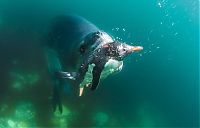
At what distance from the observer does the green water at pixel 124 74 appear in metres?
7.49

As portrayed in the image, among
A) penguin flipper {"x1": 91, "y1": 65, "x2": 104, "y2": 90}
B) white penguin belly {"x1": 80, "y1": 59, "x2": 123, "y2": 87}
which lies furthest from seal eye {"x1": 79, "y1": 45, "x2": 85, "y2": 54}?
penguin flipper {"x1": 91, "y1": 65, "x2": 104, "y2": 90}

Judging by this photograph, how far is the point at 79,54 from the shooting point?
5816mm

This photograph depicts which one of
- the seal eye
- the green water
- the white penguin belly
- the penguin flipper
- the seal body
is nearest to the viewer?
the penguin flipper

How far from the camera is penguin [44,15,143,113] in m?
4.49

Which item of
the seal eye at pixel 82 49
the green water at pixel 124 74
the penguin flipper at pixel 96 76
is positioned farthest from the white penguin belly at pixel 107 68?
the green water at pixel 124 74

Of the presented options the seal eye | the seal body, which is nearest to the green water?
the seal body

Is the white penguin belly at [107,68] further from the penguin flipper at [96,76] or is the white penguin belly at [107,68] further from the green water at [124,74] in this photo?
the green water at [124,74]

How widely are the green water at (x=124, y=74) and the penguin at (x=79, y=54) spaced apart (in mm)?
337

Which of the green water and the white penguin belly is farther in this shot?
the green water

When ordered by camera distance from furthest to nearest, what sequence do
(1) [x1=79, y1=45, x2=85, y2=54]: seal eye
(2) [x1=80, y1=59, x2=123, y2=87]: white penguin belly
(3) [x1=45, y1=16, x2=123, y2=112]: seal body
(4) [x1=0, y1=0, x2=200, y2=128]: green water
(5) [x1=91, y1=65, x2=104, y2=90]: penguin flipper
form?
(4) [x1=0, y1=0, x2=200, y2=128]: green water < (1) [x1=79, y1=45, x2=85, y2=54]: seal eye < (3) [x1=45, y1=16, x2=123, y2=112]: seal body < (2) [x1=80, y1=59, x2=123, y2=87]: white penguin belly < (5) [x1=91, y1=65, x2=104, y2=90]: penguin flipper

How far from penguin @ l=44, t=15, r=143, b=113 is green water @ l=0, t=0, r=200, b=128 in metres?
0.34

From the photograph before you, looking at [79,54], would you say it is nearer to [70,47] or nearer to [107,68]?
[70,47]

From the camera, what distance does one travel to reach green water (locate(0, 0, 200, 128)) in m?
7.49

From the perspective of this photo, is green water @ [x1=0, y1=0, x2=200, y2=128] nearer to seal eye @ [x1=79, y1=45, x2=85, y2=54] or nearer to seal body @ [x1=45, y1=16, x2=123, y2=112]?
seal body @ [x1=45, y1=16, x2=123, y2=112]
